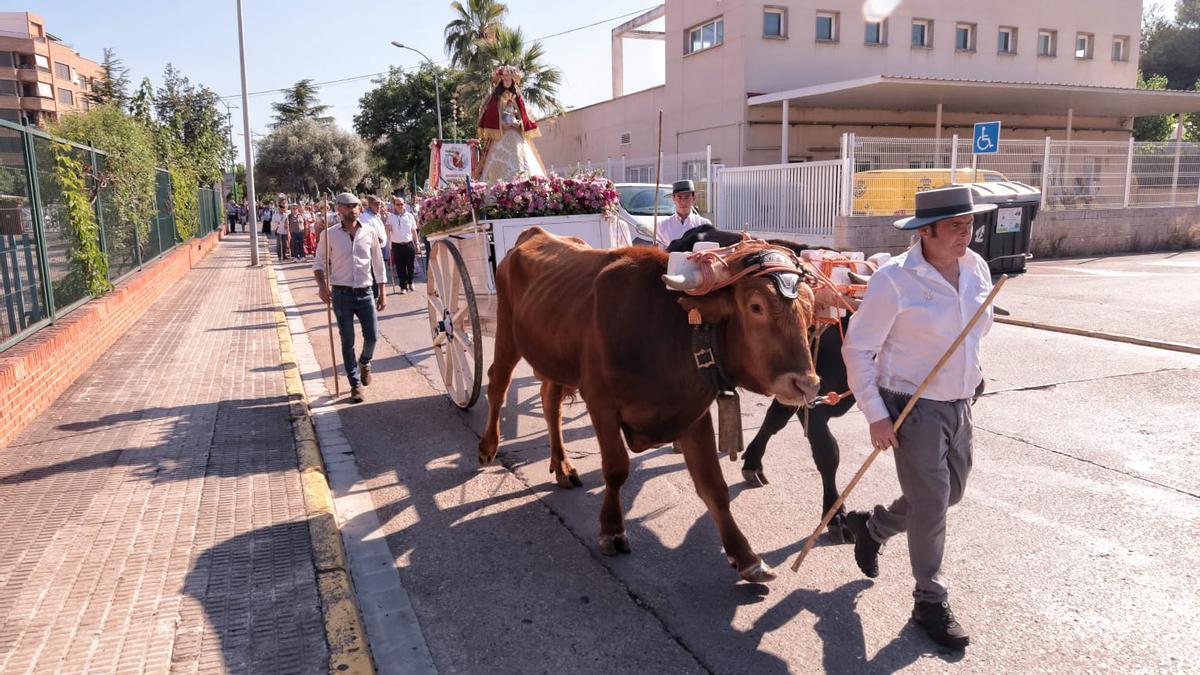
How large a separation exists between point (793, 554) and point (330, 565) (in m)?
2.40

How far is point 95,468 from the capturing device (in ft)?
18.0

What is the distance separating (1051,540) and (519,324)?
328 cm

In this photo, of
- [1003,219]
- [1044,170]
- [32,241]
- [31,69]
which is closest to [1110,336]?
[1003,219]

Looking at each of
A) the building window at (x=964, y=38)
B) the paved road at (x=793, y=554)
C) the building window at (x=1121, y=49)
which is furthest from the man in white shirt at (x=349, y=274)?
the building window at (x=1121, y=49)

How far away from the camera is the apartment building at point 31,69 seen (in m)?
65.1

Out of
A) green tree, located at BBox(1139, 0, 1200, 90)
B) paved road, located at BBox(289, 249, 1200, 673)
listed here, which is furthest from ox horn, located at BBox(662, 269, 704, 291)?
green tree, located at BBox(1139, 0, 1200, 90)

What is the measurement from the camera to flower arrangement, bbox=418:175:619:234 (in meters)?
6.85

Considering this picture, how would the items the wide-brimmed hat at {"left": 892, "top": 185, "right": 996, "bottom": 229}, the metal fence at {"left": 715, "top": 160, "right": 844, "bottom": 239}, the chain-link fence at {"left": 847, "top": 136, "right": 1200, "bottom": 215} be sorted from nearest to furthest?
the wide-brimmed hat at {"left": 892, "top": 185, "right": 996, "bottom": 229} < the chain-link fence at {"left": 847, "top": 136, "right": 1200, "bottom": 215} < the metal fence at {"left": 715, "top": 160, "right": 844, "bottom": 239}

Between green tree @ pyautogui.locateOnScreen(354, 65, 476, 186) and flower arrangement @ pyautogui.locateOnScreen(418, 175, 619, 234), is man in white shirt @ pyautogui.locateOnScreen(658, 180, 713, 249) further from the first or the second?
green tree @ pyautogui.locateOnScreen(354, 65, 476, 186)

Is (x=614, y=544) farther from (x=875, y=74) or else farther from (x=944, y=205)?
(x=875, y=74)

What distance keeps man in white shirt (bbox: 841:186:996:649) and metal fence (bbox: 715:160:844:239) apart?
13.7m

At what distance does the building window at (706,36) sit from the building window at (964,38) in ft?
28.5

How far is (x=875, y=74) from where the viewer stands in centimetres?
2684

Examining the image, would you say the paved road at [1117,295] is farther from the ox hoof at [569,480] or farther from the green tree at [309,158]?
the green tree at [309,158]
